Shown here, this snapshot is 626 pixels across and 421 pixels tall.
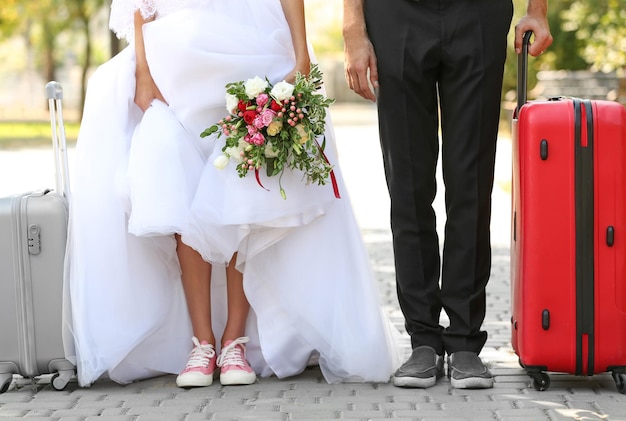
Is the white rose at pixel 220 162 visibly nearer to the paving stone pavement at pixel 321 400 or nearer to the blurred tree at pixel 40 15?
the paving stone pavement at pixel 321 400

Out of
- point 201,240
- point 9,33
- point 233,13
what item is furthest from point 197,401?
point 9,33

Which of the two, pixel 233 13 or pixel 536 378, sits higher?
pixel 233 13

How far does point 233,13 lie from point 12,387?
164 cm

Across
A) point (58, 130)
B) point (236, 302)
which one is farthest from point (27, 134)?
point (236, 302)

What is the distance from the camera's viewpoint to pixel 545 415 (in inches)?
147

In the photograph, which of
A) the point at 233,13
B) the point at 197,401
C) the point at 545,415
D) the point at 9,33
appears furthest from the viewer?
the point at 9,33

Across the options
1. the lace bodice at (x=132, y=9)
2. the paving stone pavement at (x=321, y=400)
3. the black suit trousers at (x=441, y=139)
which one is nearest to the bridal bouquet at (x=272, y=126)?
the black suit trousers at (x=441, y=139)

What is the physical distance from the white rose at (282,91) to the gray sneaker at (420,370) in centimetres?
106

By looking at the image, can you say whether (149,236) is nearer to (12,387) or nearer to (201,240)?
(201,240)

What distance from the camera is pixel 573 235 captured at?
3.88m

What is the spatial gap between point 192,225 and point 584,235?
1372 millimetres

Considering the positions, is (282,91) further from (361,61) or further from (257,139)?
(361,61)

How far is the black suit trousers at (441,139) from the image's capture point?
13.3ft

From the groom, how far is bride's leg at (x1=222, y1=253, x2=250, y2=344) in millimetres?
609
